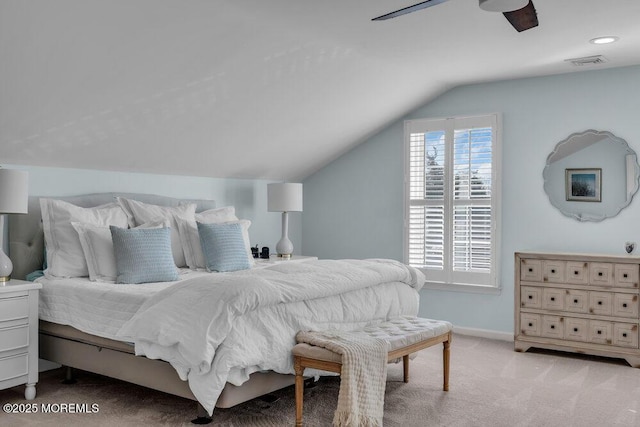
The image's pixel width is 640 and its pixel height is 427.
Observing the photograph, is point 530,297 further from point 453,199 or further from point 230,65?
point 230,65

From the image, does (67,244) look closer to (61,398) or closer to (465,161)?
(61,398)

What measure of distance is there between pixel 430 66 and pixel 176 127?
2125mm

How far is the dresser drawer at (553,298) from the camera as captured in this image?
4.78 meters

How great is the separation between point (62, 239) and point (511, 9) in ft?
10.1

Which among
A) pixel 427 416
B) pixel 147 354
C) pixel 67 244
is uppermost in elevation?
pixel 67 244

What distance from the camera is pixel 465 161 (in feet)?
18.2

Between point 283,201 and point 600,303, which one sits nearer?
point 600,303

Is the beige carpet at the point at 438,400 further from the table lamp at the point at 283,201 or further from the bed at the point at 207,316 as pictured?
the table lamp at the point at 283,201

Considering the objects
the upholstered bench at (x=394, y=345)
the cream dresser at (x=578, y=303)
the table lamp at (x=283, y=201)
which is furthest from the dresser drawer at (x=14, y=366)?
the cream dresser at (x=578, y=303)

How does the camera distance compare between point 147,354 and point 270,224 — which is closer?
point 147,354

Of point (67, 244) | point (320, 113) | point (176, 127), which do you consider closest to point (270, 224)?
point (320, 113)

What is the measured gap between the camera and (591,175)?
16.6 ft

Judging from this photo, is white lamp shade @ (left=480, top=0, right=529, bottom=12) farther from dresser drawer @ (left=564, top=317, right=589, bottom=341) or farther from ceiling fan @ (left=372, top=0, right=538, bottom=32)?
dresser drawer @ (left=564, top=317, right=589, bottom=341)

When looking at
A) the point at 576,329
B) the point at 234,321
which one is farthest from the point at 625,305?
the point at 234,321
